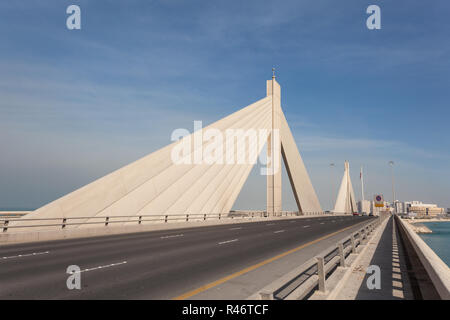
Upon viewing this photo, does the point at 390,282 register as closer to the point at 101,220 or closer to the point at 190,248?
the point at 190,248

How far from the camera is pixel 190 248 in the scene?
13398 millimetres

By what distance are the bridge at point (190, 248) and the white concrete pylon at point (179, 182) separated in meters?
0.09

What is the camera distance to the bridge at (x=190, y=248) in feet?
22.0

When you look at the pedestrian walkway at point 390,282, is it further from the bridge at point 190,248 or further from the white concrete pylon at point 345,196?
the white concrete pylon at point 345,196

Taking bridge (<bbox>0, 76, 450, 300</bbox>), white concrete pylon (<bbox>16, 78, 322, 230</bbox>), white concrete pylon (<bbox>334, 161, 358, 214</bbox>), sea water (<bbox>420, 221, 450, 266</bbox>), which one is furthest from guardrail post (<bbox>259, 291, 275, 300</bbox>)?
white concrete pylon (<bbox>334, 161, 358, 214</bbox>)

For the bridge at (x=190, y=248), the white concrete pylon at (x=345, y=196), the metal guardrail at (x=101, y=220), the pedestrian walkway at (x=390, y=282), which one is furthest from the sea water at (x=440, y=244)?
the pedestrian walkway at (x=390, y=282)

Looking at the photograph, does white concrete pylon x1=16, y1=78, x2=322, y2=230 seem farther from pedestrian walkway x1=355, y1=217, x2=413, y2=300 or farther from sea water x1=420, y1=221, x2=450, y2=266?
sea water x1=420, y1=221, x2=450, y2=266

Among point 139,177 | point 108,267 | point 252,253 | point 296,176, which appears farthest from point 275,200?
point 108,267

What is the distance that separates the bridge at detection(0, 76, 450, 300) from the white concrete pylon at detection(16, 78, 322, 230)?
0.09 metres

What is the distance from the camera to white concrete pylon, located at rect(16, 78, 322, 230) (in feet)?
69.8

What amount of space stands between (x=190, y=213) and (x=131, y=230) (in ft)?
25.3

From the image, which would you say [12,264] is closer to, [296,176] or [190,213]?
[190,213]

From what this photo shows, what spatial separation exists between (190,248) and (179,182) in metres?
14.6

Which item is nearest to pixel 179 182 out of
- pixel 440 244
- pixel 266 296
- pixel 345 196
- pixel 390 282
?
pixel 390 282
